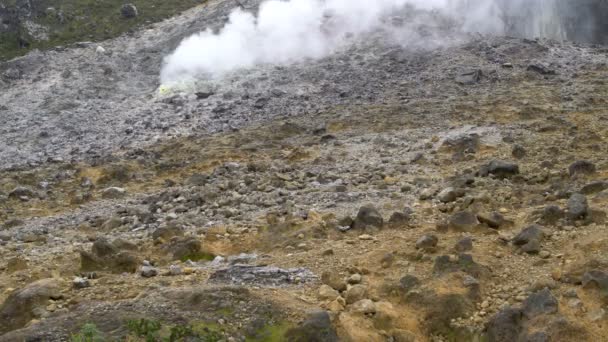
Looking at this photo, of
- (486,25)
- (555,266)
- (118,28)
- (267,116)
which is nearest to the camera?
(555,266)

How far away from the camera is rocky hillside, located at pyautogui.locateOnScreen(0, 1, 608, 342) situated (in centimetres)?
766

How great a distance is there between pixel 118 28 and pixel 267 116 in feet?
40.0

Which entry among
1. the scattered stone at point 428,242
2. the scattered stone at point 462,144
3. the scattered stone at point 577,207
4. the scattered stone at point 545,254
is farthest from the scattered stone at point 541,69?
the scattered stone at point 545,254

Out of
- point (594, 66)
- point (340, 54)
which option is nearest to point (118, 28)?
point (340, 54)

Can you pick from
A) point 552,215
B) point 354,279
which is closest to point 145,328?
point 354,279

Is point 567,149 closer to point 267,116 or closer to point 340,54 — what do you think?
point 267,116

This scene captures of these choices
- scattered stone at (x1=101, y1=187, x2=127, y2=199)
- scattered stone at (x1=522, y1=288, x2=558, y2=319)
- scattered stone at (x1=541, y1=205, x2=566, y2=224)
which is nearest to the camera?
scattered stone at (x1=522, y1=288, x2=558, y2=319)

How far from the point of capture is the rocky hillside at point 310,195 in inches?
301

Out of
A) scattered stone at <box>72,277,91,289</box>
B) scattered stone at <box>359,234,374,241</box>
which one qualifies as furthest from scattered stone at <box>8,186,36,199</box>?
scattered stone at <box>359,234,374,241</box>

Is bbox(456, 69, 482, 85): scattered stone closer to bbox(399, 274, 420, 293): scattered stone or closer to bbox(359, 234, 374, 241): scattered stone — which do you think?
bbox(359, 234, 374, 241): scattered stone

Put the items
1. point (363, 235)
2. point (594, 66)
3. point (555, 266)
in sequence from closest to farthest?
1. point (555, 266)
2. point (363, 235)
3. point (594, 66)

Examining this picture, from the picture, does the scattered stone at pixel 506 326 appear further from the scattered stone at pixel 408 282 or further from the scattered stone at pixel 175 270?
the scattered stone at pixel 175 270

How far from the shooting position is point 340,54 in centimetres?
2358

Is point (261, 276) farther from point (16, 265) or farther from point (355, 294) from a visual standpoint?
point (16, 265)
